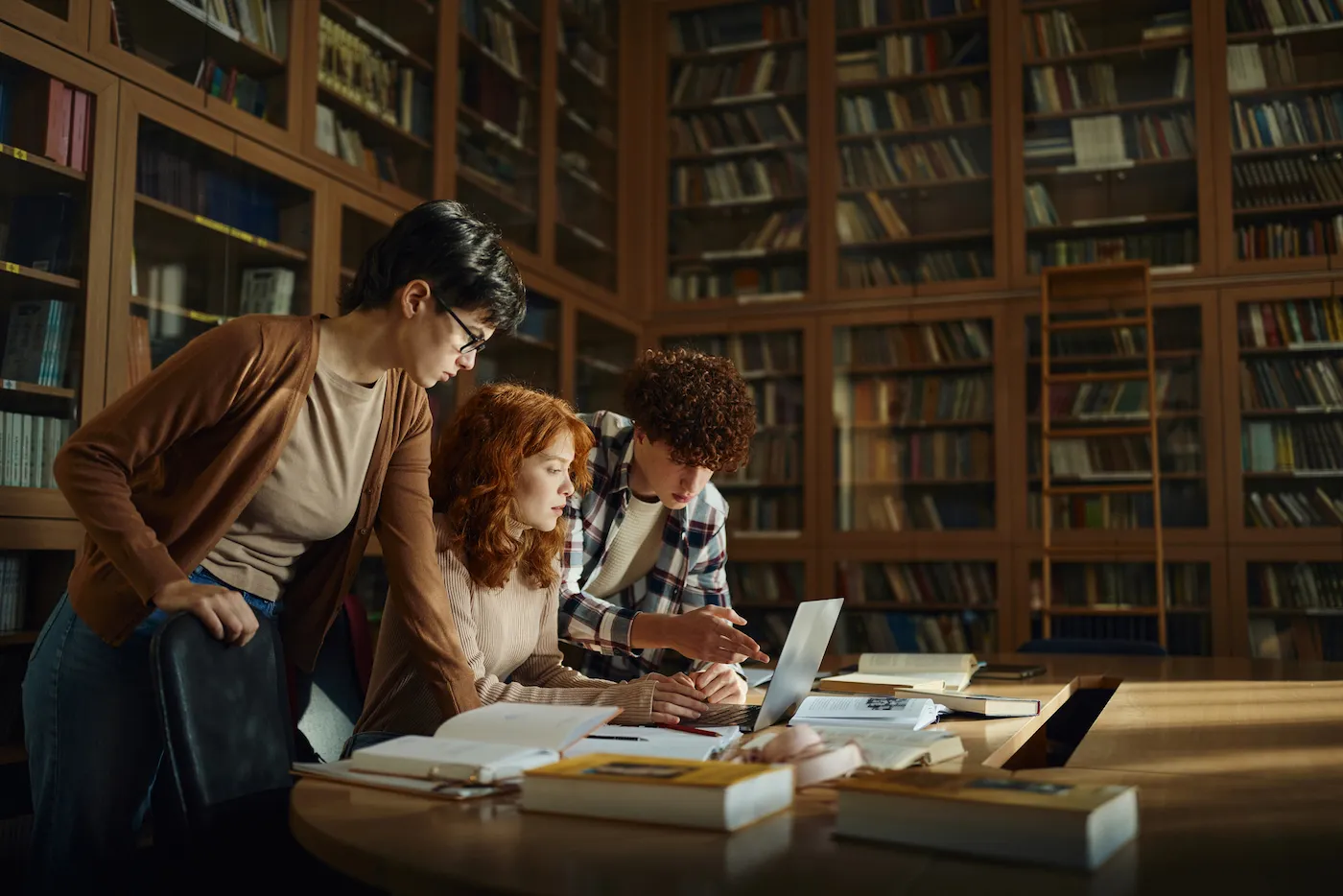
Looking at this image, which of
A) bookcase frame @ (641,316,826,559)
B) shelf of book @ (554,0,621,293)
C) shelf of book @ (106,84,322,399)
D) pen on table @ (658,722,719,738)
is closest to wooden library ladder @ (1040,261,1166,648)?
bookcase frame @ (641,316,826,559)

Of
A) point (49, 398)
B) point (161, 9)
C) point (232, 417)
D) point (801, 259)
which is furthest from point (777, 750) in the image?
point (801, 259)

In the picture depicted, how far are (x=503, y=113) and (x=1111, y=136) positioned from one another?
8.62 ft

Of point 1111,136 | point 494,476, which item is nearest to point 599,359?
point 1111,136

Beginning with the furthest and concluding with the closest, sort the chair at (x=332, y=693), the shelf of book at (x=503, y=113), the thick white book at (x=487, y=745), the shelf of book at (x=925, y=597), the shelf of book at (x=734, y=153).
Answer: the shelf of book at (x=734, y=153) → the shelf of book at (x=925, y=597) → the shelf of book at (x=503, y=113) → the chair at (x=332, y=693) → the thick white book at (x=487, y=745)

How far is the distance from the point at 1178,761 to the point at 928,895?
27.6 inches

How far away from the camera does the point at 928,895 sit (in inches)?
30.0

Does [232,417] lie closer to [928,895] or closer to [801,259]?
[928,895]

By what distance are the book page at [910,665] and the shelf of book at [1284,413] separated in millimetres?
2827

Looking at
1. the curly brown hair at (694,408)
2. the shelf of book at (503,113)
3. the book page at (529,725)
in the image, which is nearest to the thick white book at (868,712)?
the book page at (529,725)

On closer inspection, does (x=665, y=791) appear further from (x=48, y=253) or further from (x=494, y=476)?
(x=48, y=253)

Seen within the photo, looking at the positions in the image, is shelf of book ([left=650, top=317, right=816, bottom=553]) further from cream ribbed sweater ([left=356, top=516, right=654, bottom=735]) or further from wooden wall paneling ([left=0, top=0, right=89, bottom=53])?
cream ribbed sweater ([left=356, top=516, right=654, bottom=735])

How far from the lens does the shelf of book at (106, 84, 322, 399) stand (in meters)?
2.73

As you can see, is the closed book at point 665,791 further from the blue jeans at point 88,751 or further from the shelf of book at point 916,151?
the shelf of book at point 916,151

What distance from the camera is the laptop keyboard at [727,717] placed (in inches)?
64.8
